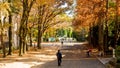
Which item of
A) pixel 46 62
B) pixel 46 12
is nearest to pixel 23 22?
pixel 46 62

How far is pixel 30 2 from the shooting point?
47.5 m

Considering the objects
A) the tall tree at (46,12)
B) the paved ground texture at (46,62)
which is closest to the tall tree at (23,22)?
the paved ground texture at (46,62)

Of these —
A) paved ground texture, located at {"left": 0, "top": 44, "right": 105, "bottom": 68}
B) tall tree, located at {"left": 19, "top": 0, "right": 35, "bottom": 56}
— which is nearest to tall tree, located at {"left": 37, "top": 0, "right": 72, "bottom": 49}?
tall tree, located at {"left": 19, "top": 0, "right": 35, "bottom": 56}

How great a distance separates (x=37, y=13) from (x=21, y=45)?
19.1 meters

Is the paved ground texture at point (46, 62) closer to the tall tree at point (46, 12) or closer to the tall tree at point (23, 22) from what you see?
the tall tree at point (23, 22)

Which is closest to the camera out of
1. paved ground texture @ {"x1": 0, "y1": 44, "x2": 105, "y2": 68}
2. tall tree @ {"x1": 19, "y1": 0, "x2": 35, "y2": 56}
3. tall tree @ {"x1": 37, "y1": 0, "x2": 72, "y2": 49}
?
paved ground texture @ {"x1": 0, "y1": 44, "x2": 105, "y2": 68}

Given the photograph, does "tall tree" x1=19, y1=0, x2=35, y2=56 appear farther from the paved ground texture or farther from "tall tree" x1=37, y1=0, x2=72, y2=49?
"tall tree" x1=37, y1=0, x2=72, y2=49

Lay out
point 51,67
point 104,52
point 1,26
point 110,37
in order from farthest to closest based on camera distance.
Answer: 1. point 110,37
2. point 104,52
3. point 1,26
4. point 51,67

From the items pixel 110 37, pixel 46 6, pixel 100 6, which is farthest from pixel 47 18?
pixel 100 6

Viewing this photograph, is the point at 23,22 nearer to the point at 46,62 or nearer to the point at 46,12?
the point at 46,62

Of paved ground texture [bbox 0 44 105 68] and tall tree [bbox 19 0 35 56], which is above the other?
tall tree [bbox 19 0 35 56]

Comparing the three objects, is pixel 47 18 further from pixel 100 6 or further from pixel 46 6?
pixel 100 6

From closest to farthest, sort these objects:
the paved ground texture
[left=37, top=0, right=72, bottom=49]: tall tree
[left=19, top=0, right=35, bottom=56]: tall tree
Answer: the paved ground texture → [left=19, top=0, right=35, bottom=56]: tall tree → [left=37, top=0, right=72, bottom=49]: tall tree

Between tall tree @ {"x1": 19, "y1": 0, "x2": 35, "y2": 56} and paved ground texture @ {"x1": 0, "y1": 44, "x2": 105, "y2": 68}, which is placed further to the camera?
tall tree @ {"x1": 19, "y1": 0, "x2": 35, "y2": 56}
